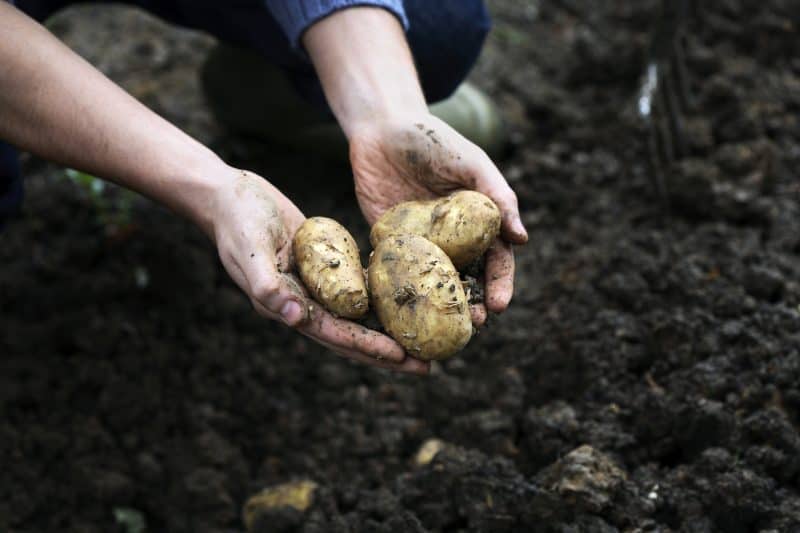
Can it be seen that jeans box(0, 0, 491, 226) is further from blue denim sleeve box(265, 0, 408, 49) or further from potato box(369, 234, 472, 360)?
Result: potato box(369, 234, 472, 360)

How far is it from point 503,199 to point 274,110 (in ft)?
→ 4.44

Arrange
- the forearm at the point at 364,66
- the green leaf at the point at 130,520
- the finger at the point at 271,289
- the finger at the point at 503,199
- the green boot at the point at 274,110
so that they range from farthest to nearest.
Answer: the green boot at the point at 274,110 < the green leaf at the point at 130,520 < the forearm at the point at 364,66 < the finger at the point at 503,199 < the finger at the point at 271,289

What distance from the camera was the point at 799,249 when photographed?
7.62 feet

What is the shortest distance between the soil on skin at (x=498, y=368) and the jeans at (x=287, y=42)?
0.55 meters

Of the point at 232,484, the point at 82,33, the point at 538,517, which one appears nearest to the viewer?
the point at 538,517

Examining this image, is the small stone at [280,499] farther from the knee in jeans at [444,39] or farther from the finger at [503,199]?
the knee in jeans at [444,39]

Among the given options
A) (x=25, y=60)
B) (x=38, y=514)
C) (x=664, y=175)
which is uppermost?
(x=25, y=60)

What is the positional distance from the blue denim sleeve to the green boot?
2.40ft

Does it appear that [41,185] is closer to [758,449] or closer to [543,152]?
[543,152]

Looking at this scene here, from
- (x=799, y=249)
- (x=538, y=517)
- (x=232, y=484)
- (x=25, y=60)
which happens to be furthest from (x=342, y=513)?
(x=799, y=249)

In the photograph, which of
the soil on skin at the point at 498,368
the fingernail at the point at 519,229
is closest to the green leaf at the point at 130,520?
the soil on skin at the point at 498,368

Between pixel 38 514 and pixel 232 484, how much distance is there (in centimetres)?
44

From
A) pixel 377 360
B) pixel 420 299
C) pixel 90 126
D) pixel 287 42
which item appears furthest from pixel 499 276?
pixel 287 42

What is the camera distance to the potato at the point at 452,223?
5.33ft
